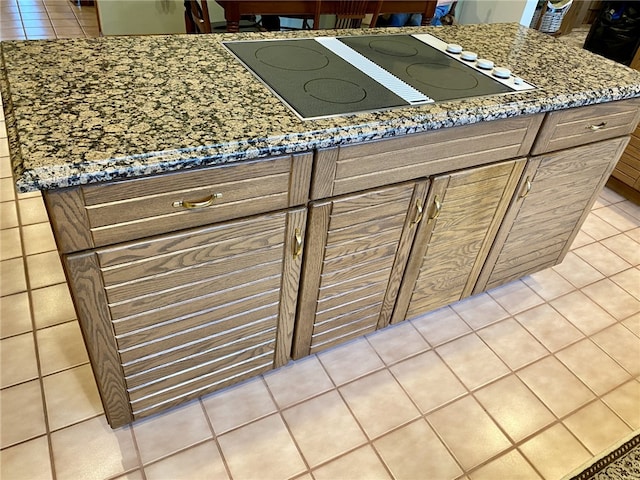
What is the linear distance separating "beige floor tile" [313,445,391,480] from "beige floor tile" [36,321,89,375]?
33.6 inches

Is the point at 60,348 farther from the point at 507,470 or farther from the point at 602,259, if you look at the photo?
the point at 602,259

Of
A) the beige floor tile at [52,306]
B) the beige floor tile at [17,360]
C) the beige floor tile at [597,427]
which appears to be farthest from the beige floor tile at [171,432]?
the beige floor tile at [597,427]

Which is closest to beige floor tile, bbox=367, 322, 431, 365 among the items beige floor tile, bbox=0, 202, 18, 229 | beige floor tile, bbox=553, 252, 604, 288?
beige floor tile, bbox=553, 252, 604, 288

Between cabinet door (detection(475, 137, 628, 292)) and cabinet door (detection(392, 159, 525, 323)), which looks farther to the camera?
cabinet door (detection(475, 137, 628, 292))

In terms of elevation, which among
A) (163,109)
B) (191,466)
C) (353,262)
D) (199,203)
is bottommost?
(191,466)

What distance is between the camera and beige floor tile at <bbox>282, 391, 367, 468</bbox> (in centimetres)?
144

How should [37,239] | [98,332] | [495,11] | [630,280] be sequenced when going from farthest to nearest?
1. [495,11]
2. [630,280]
3. [37,239]
4. [98,332]

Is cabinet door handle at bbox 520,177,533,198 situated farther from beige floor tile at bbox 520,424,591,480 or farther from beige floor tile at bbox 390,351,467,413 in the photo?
beige floor tile at bbox 520,424,591,480

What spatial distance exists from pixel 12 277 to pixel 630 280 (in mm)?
2654

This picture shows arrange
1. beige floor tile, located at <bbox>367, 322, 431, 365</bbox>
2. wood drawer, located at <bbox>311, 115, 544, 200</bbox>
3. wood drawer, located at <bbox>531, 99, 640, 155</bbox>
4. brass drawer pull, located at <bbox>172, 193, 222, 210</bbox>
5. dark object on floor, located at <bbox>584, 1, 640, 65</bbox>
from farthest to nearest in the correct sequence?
dark object on floor, located at <bbox>584, 1, 640, 65</bbox>, beige floor tile, located at <bbox>367, 322, 431, 365</bbox>, wood drawer, located at <bbox>531, 99, 640, 155</bbox>, wood drawer, located at <bbox>311, 115, 544, 200</bbox>, brass drawer pull, located at <bbox>172, 193, 222, 210</bbox>

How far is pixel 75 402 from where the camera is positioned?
4.85 ft

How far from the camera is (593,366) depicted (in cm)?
181

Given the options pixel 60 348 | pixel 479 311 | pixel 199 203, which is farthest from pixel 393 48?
pixel 60 348

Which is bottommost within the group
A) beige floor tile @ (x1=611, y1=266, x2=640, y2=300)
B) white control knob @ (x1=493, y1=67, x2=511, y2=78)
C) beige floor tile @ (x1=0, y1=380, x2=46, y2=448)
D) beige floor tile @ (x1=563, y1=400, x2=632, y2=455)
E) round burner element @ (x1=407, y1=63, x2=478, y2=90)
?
beige floor tile @ (x1=0, y1=380, x2=46, y2=448)
